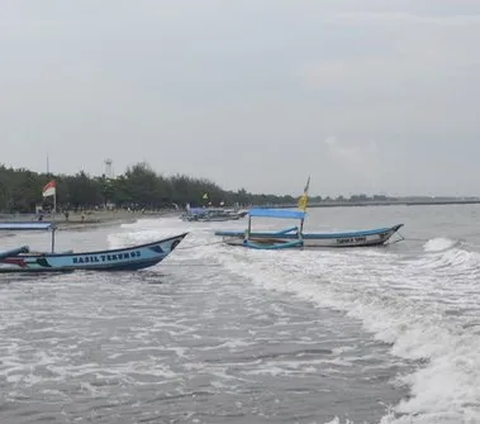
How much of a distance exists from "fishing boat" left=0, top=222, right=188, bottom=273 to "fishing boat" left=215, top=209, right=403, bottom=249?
1348 cm

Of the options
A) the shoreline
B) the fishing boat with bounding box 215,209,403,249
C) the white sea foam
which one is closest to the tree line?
the shoreline

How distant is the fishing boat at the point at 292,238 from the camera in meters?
38.0

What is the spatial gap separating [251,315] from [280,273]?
315 inches

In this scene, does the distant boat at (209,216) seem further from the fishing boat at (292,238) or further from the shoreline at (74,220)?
the fishing boat at (292,238)

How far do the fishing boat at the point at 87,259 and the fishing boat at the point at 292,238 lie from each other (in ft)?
44.2

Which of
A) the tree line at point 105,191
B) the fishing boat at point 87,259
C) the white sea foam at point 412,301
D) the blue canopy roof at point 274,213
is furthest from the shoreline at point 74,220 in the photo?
the fishing boat at point 87,259

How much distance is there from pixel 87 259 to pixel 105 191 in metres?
120

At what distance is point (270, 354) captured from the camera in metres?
10.5

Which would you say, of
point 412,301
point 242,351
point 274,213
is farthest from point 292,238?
point 242,351

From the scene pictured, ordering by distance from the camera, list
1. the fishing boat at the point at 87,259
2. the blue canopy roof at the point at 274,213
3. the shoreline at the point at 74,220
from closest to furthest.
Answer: the fishing boat at the point at 87,259 → the blue canopy roof at the point at 274,213 → the shoreline at the point at 74,220

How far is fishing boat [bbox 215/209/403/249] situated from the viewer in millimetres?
37969

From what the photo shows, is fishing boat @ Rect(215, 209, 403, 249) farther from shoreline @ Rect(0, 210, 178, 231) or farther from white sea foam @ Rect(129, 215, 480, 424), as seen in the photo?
shoreline @ Rect(0, 210, 178, 231)

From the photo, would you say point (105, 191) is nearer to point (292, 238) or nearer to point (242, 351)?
point (292, 238)

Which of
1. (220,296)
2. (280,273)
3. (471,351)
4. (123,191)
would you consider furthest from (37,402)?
(123,191)
